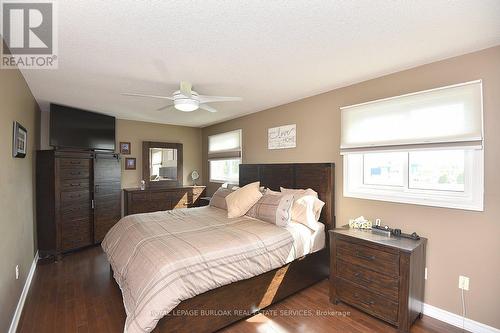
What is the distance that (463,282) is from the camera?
2.18 meters

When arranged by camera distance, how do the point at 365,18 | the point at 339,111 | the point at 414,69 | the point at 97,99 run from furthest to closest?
the point at 97,99 → the point at 339,111 → the point at 414,69 → the point at 365,18

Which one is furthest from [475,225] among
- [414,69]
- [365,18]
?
[365,18]

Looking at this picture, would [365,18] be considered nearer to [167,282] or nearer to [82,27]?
[82,27]

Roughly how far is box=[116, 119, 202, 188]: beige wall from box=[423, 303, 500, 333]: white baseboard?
5053mm

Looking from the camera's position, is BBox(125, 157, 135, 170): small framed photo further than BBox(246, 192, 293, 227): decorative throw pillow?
Yes

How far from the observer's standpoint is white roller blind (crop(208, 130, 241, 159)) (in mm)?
4916

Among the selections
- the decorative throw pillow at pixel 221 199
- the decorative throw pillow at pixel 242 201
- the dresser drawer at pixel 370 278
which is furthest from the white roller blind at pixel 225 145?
the dresser drawer at pixel 370 278

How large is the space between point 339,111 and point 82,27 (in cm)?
278

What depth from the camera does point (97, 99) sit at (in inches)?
142

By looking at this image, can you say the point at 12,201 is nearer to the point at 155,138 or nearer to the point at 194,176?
the point at 155,138

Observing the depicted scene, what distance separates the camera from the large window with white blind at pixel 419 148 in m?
2.13

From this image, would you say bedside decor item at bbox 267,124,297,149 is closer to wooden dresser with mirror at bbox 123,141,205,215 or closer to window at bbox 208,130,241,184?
window at bbox 208,130,241,184

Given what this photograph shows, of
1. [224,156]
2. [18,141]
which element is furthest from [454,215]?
[18,141]

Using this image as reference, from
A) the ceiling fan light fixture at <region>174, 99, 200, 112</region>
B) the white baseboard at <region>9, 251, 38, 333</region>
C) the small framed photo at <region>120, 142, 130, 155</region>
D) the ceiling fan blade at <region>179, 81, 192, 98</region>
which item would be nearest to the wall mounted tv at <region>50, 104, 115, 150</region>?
the small framed photo at <region>120, 142, 130, 155</region>
